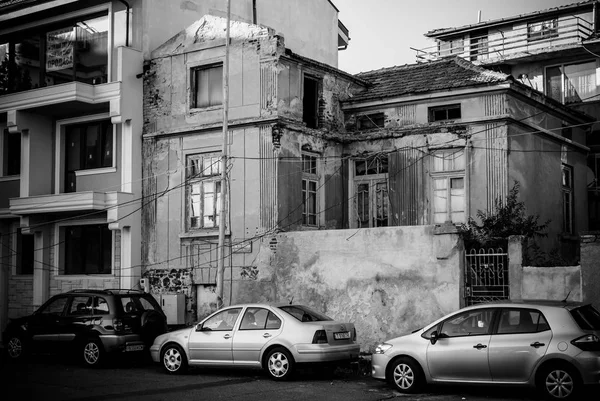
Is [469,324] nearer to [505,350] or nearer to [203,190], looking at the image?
[505,350]

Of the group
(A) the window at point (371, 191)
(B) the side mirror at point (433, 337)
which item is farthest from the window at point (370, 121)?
(B) the side mirror at point (433, 337)

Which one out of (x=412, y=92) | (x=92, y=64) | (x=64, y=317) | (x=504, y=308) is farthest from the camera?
(x=92, y=64)

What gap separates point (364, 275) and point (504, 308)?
5.68 m

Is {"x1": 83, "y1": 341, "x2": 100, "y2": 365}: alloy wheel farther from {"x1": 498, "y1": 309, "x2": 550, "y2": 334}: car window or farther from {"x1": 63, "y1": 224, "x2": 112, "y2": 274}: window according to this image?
{"x1": 498, "y1": 309, "x2": 550, "y2": 334}: car window

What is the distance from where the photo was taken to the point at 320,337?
570 inches

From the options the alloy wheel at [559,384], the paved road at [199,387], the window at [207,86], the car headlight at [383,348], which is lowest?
the paved road at [199,387]

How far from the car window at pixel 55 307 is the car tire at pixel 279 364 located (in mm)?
5990

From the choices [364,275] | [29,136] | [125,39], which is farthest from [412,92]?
[29,136]

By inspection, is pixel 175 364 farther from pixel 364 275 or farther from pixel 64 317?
pixel 364 275

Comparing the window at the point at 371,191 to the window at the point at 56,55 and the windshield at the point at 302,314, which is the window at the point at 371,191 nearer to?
the windshield at the point at 302,314

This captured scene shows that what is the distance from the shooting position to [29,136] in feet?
77.8

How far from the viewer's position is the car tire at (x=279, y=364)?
47.6 feet

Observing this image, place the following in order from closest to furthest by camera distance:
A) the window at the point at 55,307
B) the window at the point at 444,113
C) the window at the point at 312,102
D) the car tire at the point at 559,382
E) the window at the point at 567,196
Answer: the car tire at the point at 559,382
the window at the point at 55,307
the window at the point at 444,113
the window at the point at 312,102
the window at the point at 567,196

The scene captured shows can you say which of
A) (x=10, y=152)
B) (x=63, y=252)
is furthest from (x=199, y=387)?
(x=10, y=152)
